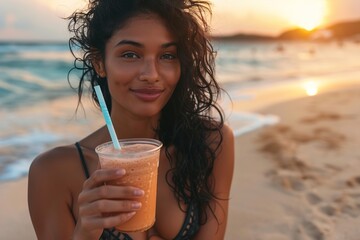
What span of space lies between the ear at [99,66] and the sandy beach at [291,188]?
186cm

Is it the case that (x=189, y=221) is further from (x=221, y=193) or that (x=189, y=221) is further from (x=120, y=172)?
(x=120, y=172)

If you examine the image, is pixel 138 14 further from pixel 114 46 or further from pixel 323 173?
pixel 323 173

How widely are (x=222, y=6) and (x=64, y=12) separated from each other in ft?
4.43

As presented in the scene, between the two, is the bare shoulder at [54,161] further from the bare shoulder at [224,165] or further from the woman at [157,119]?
the bare shoulder at [224,165]

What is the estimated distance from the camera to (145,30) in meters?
1.90

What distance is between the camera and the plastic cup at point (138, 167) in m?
1.42

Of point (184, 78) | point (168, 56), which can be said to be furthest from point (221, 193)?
point (168, 56)

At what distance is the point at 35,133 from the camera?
6.32 m

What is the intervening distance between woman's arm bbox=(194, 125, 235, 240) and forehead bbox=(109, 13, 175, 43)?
71 centimetres

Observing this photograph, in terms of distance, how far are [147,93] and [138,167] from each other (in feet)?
1.74

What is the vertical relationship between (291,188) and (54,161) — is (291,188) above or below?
below

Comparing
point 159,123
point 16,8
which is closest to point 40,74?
point 16,8

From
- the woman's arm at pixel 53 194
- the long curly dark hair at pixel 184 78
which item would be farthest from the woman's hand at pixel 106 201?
the long curly dark hair at pixel 184 78

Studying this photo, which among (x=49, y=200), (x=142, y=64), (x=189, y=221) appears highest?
(x=142, y=64)
